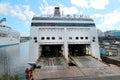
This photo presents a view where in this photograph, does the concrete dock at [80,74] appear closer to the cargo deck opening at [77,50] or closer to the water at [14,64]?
the water at [14,64]

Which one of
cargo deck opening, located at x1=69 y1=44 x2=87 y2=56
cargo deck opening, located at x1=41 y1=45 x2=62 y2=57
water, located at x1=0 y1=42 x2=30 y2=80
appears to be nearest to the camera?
water, located at x1=0 y1=42 x2=30 y2=80

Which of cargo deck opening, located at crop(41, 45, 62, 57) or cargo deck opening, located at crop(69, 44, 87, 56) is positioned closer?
cargo deck opening, located at crop(69, 44, 87, 56)

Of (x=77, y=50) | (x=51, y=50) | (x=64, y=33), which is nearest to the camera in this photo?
(x=64, y=33)

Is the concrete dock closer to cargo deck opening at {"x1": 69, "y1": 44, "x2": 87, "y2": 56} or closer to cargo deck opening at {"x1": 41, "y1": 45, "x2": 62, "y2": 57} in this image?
cargo deck opening at {"x1": 69, "y1": 44, "x2": 87, "y2": 56}

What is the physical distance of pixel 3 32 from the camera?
5575cm

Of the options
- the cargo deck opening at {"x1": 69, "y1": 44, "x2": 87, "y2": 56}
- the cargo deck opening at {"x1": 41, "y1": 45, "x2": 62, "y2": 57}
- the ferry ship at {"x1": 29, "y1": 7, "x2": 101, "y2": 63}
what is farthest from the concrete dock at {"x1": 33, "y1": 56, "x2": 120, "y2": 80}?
the cargo deck opening at {"x1": 41, "y1": 45, "x2": 62, "y2": 57}

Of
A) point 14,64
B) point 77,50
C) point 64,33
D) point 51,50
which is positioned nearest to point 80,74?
point 64,33

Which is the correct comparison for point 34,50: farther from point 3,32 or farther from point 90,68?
point 3,32

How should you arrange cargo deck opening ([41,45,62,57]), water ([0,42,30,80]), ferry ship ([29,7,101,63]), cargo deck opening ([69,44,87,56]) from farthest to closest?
cargo deck opening ([41,45,62,57]), cargo deck opening ([69,44,87,56]), water ([0,42,30,80]), ferry ship ([29,7,101,63])

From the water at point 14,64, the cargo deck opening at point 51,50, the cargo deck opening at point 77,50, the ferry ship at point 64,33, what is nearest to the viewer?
the ferry ship at point 64,33

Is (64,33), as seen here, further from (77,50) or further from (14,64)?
(14,64)

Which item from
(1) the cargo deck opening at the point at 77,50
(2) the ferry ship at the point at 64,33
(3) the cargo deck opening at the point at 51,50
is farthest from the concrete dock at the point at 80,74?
(3) the cargo deck opening at the point at 51,50

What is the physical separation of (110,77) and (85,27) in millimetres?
8796

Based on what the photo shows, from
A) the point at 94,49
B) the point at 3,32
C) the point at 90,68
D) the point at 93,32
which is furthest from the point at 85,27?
Answer: the point at 3,32
